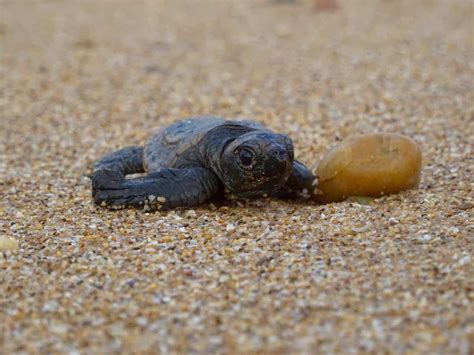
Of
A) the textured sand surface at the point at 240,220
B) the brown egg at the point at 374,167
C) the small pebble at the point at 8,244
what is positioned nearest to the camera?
the textured sand surface at the point at 240,220

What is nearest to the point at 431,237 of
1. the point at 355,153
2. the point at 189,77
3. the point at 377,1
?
the point at 355,153

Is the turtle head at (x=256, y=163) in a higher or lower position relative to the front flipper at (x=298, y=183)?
higher

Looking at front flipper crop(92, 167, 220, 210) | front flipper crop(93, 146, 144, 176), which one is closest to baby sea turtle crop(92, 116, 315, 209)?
front flipper crop(92, 167, 220, 210)

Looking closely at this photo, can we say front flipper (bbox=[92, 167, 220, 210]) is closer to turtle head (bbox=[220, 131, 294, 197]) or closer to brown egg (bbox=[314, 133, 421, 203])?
turtle head (bbox=[220, 131, 294, 197])

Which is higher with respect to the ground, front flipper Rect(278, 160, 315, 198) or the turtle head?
the turtle head

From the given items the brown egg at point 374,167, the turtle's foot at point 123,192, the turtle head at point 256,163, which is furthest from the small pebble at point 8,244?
the brown egg at point 374,167

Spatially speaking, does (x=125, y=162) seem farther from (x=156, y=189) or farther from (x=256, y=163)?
(x=256, y=163)

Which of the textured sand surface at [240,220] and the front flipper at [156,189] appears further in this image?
the front flipper at [156,189]

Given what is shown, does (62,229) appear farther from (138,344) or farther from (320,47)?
(320,47)

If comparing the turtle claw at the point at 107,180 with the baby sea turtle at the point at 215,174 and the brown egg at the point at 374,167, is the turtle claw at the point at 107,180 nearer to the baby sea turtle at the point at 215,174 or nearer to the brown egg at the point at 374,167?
the baby sea turtle at the point at 215,174
